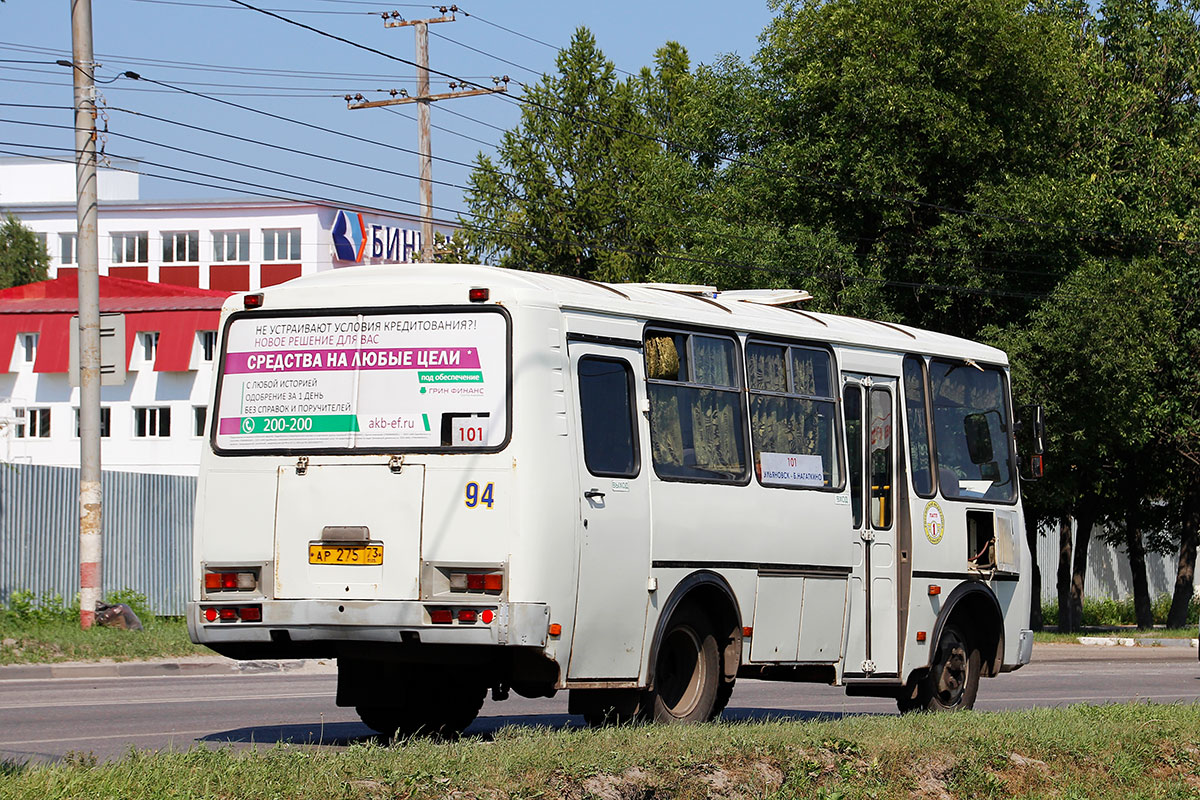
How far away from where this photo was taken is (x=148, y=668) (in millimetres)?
18203

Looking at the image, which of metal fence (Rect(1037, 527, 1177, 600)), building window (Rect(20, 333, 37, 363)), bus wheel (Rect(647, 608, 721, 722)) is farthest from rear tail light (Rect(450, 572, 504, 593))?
building window (Rect(20, 333, 37, 363))

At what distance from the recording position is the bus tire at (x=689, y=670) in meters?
10.9

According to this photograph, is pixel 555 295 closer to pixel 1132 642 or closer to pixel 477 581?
pixel 477 581

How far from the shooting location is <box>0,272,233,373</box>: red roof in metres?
66.0

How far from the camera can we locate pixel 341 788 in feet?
22.6

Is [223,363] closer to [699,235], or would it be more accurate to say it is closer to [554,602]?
[554,602]

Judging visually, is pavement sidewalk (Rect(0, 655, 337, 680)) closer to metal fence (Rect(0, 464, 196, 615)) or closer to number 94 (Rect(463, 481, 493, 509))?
metal fence (Rect(0, 464, 196, 615))

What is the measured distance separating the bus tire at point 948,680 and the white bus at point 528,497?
2.86ft

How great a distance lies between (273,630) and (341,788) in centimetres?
324

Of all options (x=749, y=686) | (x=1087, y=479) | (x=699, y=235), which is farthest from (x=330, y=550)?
(x=1087, y=479)

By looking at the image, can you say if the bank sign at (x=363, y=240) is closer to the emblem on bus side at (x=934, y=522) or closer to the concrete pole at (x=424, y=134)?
the concrete pole at (x=424, y=134)

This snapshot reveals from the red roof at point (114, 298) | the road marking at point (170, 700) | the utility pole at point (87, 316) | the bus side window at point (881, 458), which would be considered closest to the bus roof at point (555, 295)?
the bus side window at point (881, 458)

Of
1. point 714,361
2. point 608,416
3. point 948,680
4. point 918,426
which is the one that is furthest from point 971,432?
point 608,416

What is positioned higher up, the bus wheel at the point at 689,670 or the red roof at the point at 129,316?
the red roof at the point at 129,316
